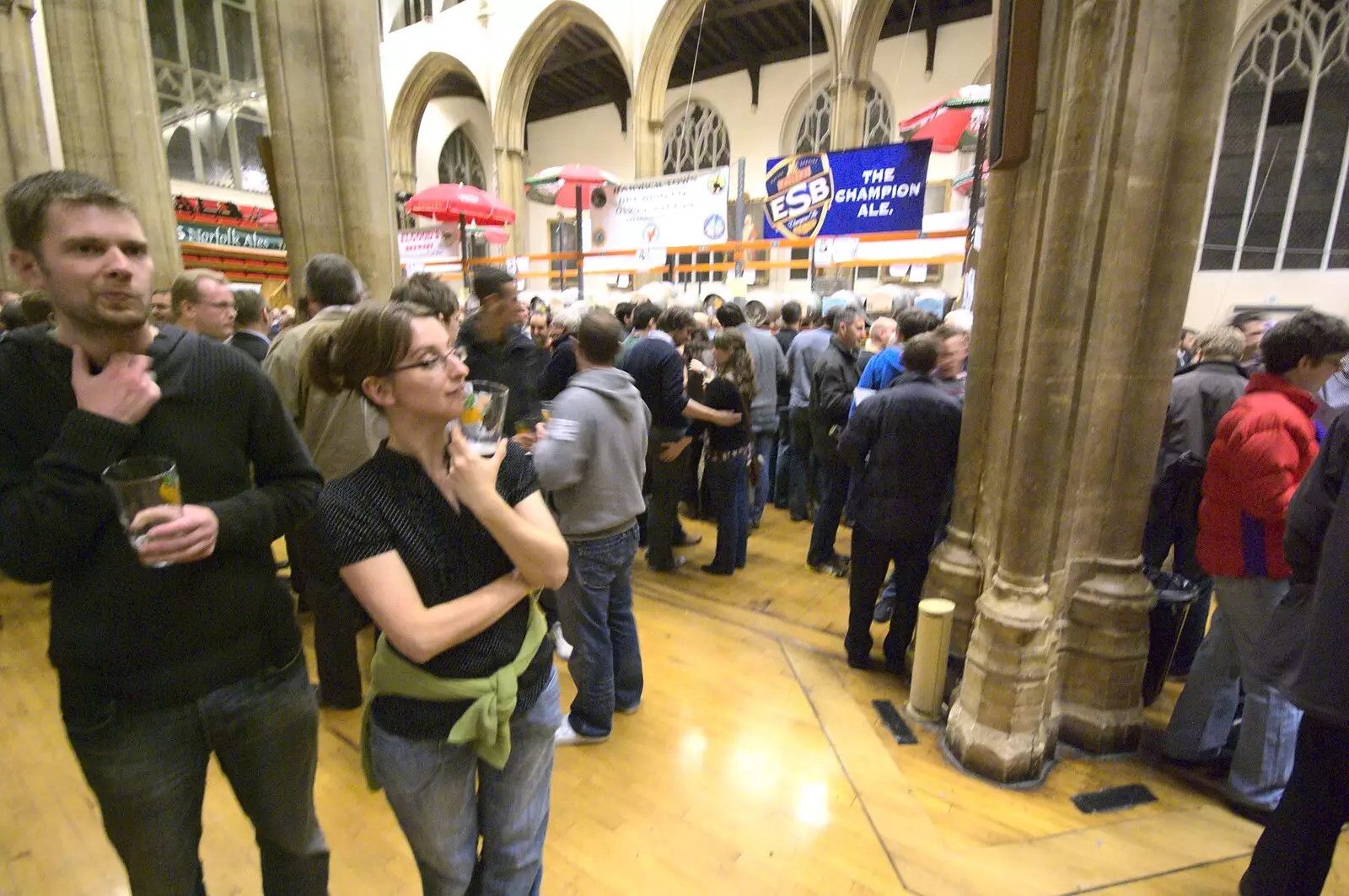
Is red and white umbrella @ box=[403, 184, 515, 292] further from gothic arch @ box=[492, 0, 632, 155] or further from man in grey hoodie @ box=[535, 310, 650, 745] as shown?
man in grey hoodie @ box=[535, 310, 650, 745]

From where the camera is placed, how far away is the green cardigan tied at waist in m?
1.17

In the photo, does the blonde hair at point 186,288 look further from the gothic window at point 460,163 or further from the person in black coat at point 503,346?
the gothic window at point 460,163

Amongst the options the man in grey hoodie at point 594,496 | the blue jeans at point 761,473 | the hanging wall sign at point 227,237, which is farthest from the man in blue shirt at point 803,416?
the hanging wall sign at point 227,237

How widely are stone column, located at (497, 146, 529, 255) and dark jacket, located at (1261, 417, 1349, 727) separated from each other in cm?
1456

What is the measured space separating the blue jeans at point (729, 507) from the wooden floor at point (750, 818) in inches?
49.0

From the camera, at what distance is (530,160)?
1969 cm

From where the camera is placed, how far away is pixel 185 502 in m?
1.20

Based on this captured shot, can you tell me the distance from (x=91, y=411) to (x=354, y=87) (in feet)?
12.4

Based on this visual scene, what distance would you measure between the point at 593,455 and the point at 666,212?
662 centimetres

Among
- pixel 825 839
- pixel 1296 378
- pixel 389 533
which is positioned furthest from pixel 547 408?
pixel 1296 378

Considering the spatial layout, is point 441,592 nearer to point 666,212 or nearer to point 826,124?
point 666,212

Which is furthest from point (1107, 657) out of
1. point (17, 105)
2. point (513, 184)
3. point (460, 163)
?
point (460, 163)

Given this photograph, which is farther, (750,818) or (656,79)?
(656,79)

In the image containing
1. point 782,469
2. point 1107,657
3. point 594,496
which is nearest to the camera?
point 594,496
